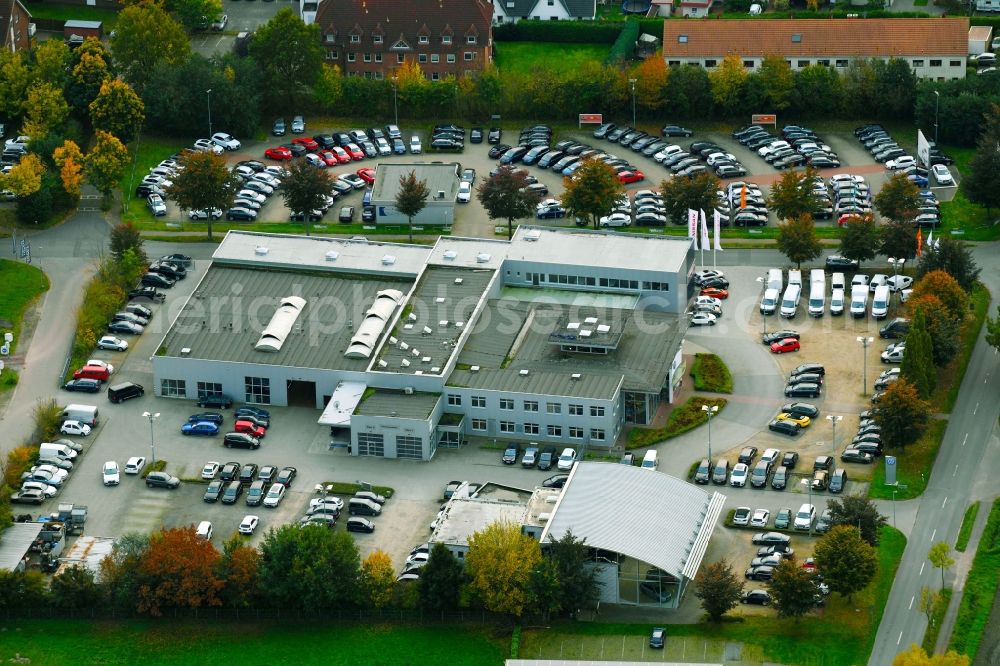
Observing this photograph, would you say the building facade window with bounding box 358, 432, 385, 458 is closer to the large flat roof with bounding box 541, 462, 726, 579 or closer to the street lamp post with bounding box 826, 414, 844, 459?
the large flat roof with bounding box 541, 462, 726, 579

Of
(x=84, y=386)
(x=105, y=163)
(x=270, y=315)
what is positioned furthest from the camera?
(x=105, y=163)

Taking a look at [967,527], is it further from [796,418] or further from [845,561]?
[796,418]

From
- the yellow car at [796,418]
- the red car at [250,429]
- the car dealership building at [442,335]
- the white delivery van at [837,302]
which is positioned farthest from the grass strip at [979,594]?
the red car at [250,429]

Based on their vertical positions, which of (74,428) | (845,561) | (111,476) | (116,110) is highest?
(116,110)

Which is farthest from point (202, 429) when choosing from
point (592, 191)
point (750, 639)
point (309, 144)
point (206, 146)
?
point (309, 144)

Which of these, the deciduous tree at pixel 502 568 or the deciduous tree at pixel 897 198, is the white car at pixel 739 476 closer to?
the deciduous tree at pixel 502 568

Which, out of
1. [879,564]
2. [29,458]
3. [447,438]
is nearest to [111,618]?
[29,458]

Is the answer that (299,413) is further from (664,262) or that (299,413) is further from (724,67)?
(724,67)
